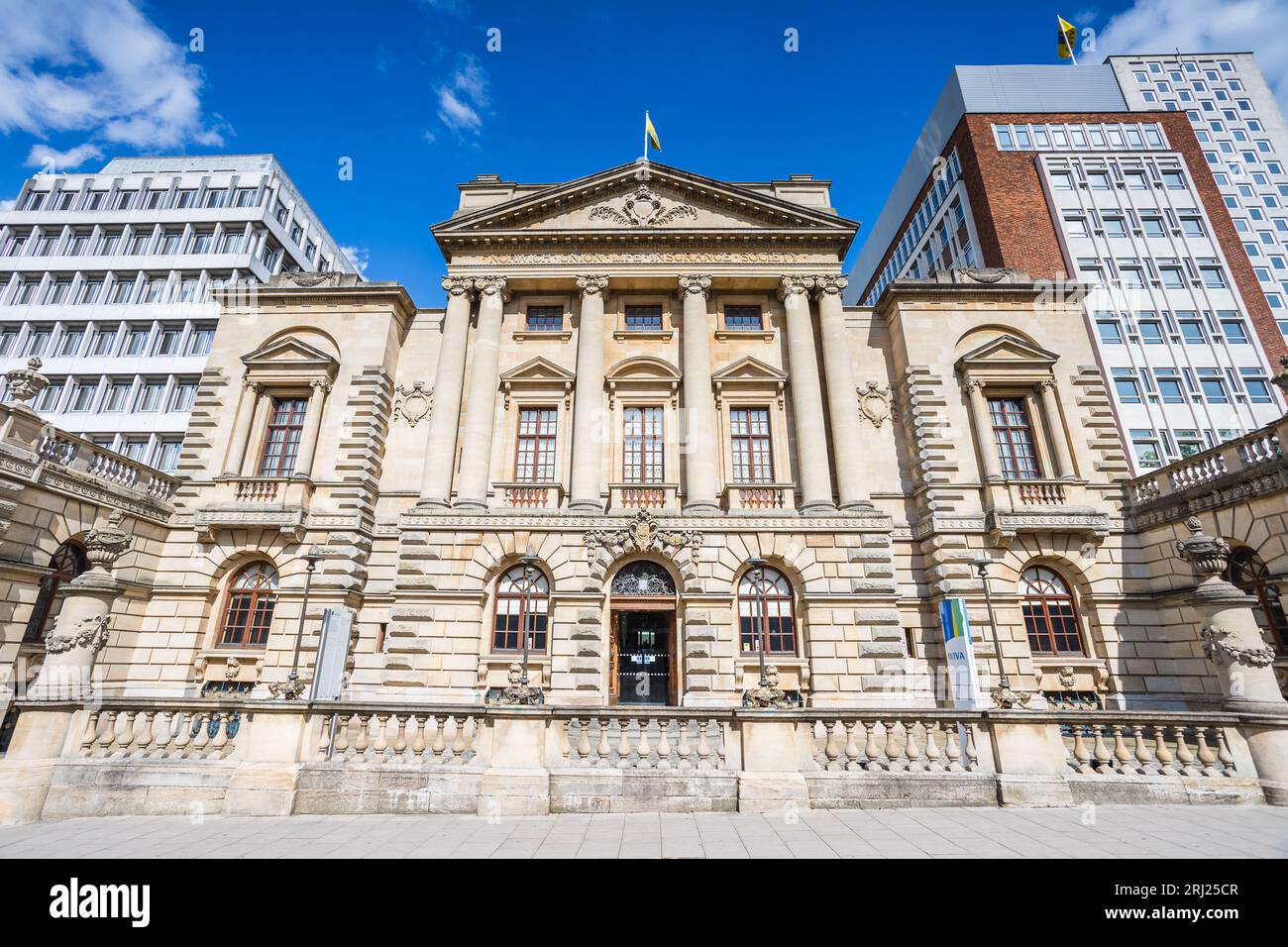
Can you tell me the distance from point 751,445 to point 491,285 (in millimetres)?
12332

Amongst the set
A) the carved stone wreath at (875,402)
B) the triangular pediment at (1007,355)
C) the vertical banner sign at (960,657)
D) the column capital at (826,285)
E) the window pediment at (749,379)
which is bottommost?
the vertical banner sign at (960,657)

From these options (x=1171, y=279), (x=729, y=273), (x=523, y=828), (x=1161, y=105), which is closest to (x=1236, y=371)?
(x=1171, y=279)

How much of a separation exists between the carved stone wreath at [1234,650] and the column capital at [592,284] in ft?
67.1

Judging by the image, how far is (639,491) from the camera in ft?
66.3

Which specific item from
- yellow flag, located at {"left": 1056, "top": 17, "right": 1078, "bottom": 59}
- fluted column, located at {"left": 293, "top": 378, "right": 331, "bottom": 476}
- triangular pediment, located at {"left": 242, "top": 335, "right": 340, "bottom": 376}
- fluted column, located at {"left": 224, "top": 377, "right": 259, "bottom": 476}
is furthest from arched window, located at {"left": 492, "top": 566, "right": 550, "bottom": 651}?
yellow flag, located at {"left": 1056, "top": 17, "right": 1078, "bottom": 59}

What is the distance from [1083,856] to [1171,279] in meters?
46.6

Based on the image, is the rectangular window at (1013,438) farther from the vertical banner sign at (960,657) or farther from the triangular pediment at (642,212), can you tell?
the triangular pediment at (642,212)

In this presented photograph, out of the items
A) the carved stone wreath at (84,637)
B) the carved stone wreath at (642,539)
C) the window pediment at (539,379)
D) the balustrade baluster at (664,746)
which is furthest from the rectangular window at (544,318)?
the balustrade baluster at (664,746)

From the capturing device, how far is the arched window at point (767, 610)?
61.1 ft

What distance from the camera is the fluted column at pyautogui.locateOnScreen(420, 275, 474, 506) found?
20391 millimetres

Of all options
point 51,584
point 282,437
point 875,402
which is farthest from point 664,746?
point 282,437

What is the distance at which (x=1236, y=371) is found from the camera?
3472 centimetres

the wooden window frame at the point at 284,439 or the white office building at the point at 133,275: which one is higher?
the white office building at the point at 133,275
